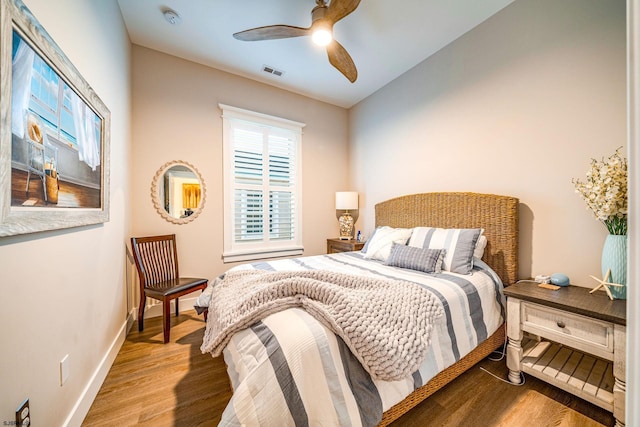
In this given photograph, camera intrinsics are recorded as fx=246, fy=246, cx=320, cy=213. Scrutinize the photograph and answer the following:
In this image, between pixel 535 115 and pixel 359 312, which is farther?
pixel 535 115

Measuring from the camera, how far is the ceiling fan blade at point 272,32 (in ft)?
6.40

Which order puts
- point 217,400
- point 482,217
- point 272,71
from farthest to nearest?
point 272,71 < point 482,217 < point 217,400

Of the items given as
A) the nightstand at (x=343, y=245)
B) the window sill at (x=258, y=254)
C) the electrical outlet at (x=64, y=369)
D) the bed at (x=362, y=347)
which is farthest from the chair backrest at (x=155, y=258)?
the nightstand at (x=343, y=245)

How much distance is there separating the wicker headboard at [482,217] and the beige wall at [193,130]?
1.60 m

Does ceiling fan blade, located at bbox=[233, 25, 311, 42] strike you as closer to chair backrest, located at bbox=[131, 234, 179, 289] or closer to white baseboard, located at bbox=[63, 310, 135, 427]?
chair backrest, located at bbox=[131, 234, 179, 289]

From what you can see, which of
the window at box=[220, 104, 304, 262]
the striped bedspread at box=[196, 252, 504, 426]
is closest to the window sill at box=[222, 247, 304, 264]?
the window at box=[220, 104, 304, 262]

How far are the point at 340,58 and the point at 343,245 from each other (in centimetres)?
222

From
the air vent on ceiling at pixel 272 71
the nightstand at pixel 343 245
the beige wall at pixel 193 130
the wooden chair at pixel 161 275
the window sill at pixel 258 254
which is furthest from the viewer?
the nightstand at pixel 343 245

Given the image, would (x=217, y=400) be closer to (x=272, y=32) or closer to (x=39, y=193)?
(x=39, y=193)

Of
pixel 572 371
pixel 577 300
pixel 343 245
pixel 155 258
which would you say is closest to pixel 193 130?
pixel 155 258

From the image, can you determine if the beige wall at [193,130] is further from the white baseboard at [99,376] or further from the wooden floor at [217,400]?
the wooden floor at [217,400]

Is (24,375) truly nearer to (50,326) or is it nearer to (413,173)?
(50,326)

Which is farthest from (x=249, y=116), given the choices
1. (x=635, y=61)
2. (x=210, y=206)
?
(x=635, y=61)

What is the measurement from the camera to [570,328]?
1.45 meters
